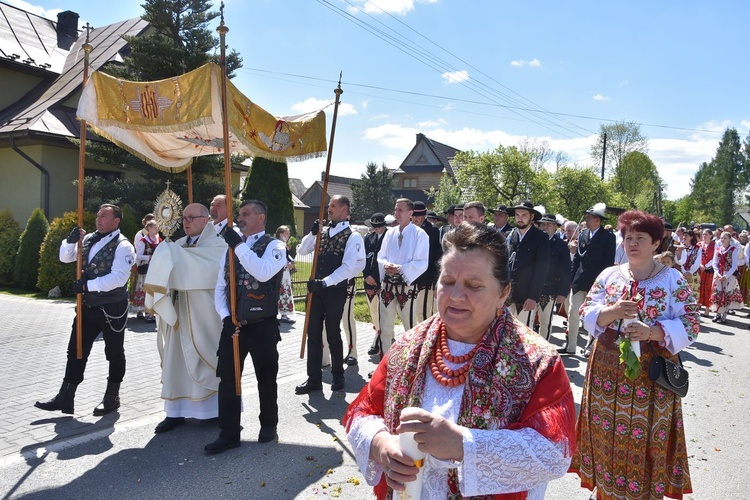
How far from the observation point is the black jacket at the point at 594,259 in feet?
26.5

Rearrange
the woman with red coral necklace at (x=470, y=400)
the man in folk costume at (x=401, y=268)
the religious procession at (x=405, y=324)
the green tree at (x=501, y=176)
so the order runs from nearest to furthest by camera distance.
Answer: the woman with red coral necklace at (x=470, y=400) < the religious procession at (x=405, y=324) < the man in folk costume at (x=401, y=268) < the green tree at (x=501, y=176)

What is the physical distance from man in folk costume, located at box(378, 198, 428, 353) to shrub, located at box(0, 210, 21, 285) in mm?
13470

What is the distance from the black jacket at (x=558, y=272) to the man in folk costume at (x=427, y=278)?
5.42 ft

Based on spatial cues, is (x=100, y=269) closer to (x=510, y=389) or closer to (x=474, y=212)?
(x=474, y=212)

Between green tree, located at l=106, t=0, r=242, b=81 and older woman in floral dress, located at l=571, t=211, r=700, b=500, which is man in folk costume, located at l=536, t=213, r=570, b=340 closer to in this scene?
older woman in floral dress, located at l=571, t=211, r=700, b=500

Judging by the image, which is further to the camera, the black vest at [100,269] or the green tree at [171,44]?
the green tree at [171,44]

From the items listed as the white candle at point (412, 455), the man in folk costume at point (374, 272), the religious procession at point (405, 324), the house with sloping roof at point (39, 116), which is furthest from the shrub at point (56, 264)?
the white candle at point (412, 455)

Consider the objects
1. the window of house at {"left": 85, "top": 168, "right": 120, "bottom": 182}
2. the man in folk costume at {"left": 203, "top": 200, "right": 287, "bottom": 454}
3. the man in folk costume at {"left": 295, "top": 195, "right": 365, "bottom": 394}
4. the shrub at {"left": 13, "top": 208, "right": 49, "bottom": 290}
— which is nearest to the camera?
the man in folk costume at {"left": 203, "top": 200, "right": 287, "bottom": 454}

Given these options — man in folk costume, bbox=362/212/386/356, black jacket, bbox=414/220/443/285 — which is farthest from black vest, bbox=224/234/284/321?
black jacket, bbox=414/220/443/285

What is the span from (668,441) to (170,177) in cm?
1635

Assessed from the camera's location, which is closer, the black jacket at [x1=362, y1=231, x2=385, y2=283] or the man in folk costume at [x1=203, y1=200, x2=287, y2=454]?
the man in folk costume at [x1=203, y1=200, x2=287, y2=454]

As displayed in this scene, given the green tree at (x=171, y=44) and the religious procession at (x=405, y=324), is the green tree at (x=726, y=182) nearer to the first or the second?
the green tree at (x=171, y=44)

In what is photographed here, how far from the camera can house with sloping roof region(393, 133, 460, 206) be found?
52125 mm

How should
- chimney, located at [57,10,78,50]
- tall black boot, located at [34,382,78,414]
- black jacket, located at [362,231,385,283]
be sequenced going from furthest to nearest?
1. chimney, located at [57,10,78,50]
2. black jacket, located at [362,231,385,283]
3. tall black boot, located at [34,382,78,414]
